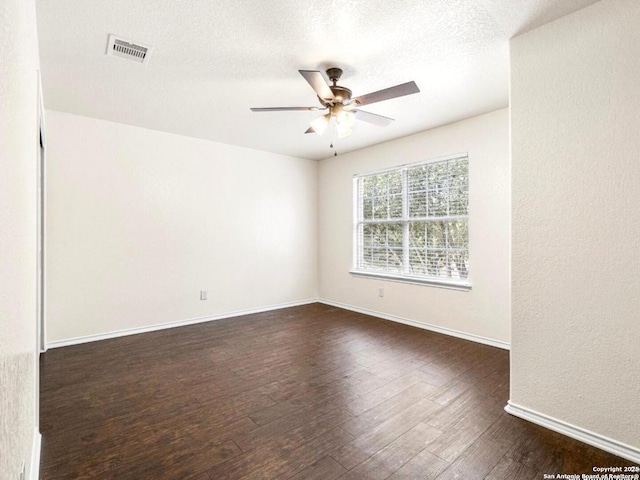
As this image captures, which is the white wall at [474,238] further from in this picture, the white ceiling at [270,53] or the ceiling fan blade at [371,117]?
the ceiling fan blade at [371,117]

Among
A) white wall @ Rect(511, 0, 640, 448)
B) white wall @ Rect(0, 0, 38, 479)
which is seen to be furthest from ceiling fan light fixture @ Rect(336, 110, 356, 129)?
white wall @ Rect(0, 0, 38, 479)

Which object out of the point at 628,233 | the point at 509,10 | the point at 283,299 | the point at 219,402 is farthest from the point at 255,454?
the point at 283,299

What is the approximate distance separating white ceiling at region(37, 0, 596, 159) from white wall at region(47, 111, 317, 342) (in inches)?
22.0

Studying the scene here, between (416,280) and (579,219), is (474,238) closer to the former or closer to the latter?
(416,280)

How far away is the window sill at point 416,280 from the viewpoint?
3842 mm

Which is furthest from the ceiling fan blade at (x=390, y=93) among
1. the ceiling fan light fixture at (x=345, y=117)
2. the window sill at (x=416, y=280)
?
the window sill at (x=416, y=280)

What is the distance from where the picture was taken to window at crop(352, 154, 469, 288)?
395cm

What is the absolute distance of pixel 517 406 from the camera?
2182mm

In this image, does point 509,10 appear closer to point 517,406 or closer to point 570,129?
point 570,129

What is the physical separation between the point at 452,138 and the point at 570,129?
202 cm

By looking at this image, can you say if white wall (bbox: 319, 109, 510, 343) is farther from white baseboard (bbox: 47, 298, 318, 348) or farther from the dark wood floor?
white baseboard (bbox: 47, 298, 318, 348)

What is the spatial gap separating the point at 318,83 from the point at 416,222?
2.62m

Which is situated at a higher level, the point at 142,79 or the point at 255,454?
the point at 142,79

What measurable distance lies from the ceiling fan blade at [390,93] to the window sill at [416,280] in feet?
7.86
